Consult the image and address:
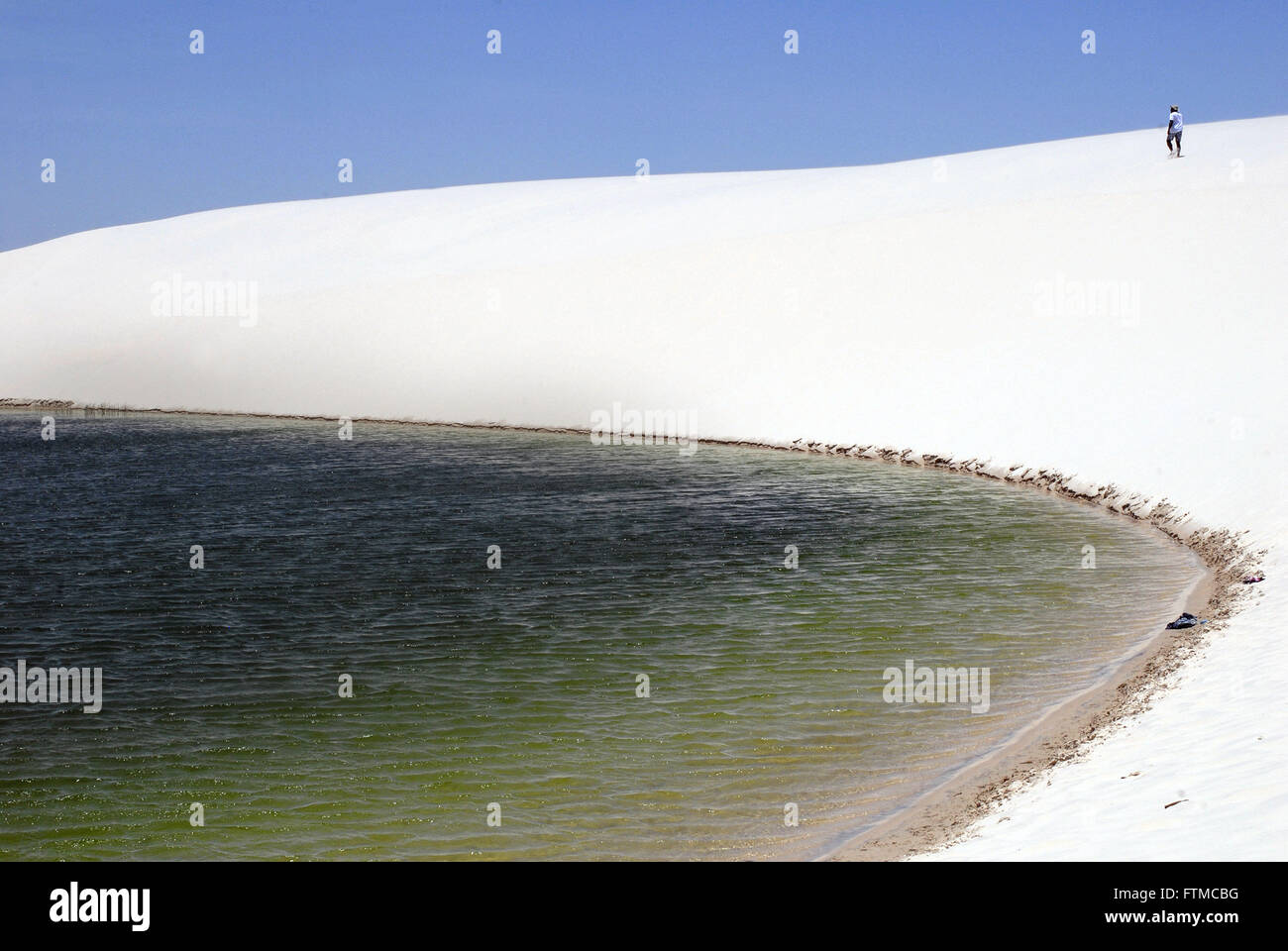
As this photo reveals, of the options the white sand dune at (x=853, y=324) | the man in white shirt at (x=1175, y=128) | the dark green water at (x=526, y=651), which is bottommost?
the dark green water at (x=526, y=651)

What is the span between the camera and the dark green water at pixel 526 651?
9.52m

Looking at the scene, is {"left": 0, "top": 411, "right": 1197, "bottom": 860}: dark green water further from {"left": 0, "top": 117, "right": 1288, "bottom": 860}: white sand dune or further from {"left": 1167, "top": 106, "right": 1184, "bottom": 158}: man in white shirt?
{"left": 1167, "top": 106, "right": 1184, "bottom": 158}: man in white shirt

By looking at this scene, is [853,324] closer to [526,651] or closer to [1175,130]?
[1175,130]

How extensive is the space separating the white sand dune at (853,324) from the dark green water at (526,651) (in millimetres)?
2083

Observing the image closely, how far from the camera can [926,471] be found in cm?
2847

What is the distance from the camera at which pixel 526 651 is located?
13.9 metres

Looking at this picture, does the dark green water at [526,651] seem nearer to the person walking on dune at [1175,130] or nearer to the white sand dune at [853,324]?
the white sand dune at [853,324]

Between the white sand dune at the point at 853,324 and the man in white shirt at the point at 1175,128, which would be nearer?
the white sand dune at the point at 853,324

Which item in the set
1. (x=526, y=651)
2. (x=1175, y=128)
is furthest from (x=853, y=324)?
(x=526, y=651)

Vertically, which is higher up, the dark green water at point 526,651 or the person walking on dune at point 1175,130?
the person walking on dune at point 1175,130

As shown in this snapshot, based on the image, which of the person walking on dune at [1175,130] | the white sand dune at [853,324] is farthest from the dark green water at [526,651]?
the person walking on dune at [1175,130]

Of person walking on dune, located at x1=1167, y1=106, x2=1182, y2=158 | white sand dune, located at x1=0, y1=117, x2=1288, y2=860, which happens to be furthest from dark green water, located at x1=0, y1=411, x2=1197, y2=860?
person walking on dune, located at x1=1167, y1=106, x2=1182, y2=158

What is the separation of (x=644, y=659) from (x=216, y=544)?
9.24 metres

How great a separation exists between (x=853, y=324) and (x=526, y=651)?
2588 cm
